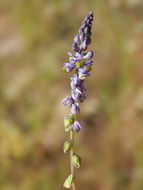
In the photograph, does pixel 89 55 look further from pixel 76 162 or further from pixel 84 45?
pixel 76 162

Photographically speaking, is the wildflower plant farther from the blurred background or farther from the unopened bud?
the blurred background

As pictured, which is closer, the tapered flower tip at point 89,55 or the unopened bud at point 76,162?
the tapered flower tip at point 89,55

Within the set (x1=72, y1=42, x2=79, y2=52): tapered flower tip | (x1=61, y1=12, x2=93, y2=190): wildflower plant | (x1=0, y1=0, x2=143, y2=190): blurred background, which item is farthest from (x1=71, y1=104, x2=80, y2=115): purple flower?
(x1=0, y1=0, x2=143, y2=190): blurred background

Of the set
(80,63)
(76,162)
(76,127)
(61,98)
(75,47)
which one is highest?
(61,98)

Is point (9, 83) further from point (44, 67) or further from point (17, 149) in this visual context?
point (17, 149)

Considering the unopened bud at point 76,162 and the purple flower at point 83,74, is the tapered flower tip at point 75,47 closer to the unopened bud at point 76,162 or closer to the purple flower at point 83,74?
the purple flower at point 83,74

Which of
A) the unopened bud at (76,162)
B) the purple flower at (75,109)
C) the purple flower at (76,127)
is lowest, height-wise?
the unopened bud at (76,162)

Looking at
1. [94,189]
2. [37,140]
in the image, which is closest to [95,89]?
[37,140]

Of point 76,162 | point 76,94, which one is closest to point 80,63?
point 76,94

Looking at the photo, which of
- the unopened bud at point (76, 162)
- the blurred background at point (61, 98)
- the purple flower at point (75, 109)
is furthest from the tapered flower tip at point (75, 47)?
the blurred background at point (61, 98)
